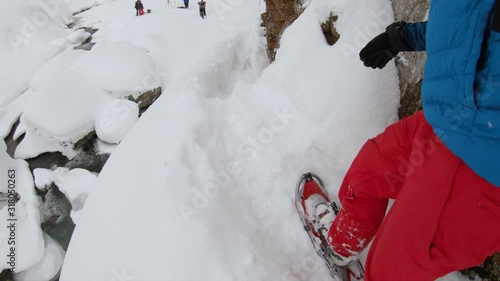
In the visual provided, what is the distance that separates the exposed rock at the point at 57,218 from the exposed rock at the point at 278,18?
17.2 feet

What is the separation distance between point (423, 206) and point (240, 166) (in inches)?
76.0

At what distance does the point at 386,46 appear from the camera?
186 cm

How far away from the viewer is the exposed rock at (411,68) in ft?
7.74

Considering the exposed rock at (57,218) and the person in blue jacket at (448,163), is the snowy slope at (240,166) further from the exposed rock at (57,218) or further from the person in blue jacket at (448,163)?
the exposed rock at (57,218)

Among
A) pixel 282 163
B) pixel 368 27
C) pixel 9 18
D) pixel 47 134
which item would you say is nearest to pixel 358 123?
pixel 282 163

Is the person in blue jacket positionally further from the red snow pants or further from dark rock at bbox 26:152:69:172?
dark rock at bbox 26:152:69:172

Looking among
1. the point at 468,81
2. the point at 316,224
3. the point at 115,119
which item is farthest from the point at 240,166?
the point at 115,119

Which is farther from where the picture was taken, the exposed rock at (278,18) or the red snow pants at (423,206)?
the exposed rock at (278,18)

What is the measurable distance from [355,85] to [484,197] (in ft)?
→ 5.78

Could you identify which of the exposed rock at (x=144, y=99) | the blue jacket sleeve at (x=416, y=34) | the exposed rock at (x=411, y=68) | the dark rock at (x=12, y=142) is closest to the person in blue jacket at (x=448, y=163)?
the blue jacket sleeve at (x=416, y=34)

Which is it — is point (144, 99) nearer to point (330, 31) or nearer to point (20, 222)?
point (20, 222)

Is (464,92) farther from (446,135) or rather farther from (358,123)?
(358,123)

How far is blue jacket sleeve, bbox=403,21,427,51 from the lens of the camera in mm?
1702

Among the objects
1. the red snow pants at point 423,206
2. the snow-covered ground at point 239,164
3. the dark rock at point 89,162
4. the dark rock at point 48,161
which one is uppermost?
the red snow pants at point 423,206
